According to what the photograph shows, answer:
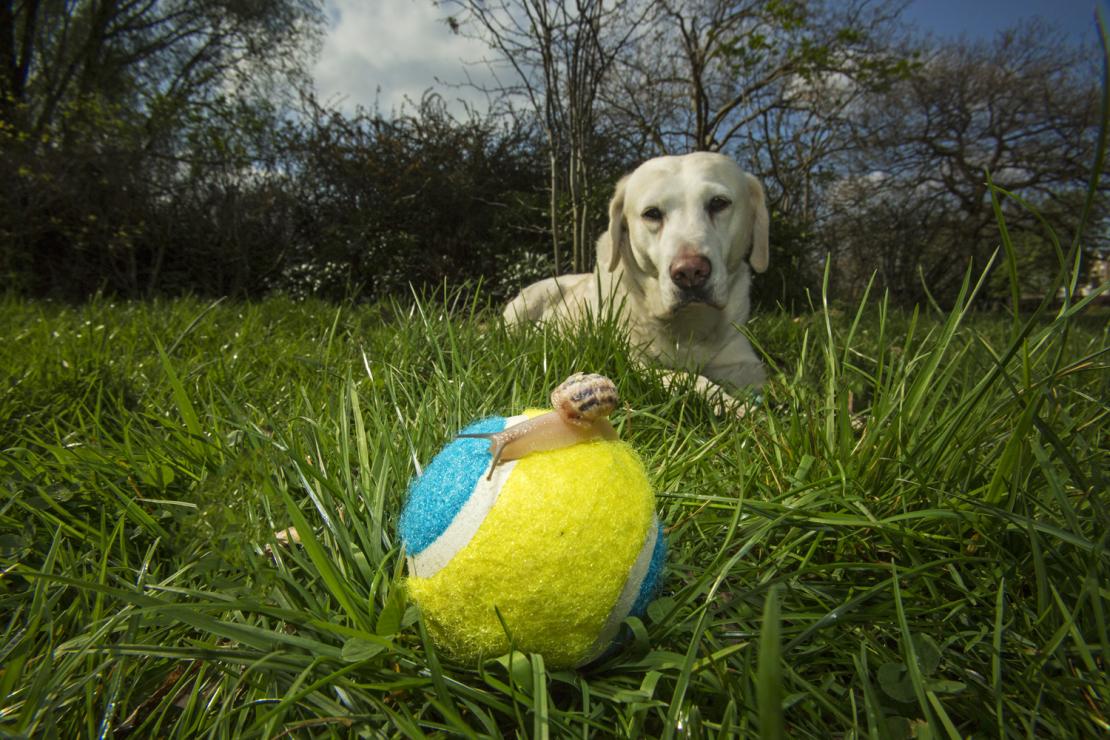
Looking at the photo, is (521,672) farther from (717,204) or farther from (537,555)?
(717,204)

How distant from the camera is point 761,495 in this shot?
137cm

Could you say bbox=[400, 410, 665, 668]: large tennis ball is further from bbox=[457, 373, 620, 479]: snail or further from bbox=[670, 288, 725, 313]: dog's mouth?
bbox=[670, 288, 725, 313]: dog's mouth

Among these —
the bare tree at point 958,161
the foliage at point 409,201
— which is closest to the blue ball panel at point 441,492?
the foliage at point 409,201

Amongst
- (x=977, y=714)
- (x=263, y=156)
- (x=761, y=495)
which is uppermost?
(x=263, y=156)

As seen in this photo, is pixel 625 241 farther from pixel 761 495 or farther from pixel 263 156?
pixel 263 156

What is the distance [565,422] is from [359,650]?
0.49 meters

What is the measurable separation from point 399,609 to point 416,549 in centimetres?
10

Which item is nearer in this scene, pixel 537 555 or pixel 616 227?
pixel 537 555

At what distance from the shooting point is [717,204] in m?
3.16

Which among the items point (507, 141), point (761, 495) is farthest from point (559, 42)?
point (761, 495)

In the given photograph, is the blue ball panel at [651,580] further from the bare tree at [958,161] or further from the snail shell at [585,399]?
the bare tree at [958,161]

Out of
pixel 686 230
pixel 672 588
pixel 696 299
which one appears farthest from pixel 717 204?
pixel 672 588

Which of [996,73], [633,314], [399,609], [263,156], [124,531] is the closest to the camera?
[399,609]

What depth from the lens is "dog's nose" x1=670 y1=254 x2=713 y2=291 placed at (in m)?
2.83
